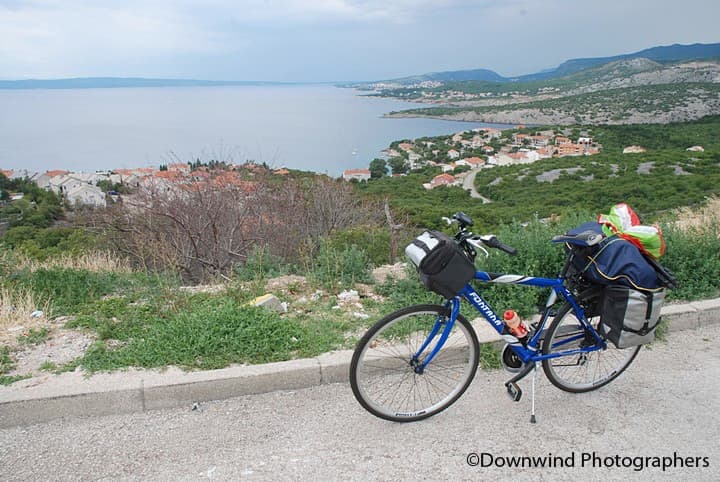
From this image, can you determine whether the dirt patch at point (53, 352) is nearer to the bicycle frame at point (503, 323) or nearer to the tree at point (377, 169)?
the bicycle frame at point (503, 323)

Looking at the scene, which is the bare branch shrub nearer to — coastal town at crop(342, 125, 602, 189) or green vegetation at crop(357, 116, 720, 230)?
green vegetation at crop(357, 116, 720, 230)

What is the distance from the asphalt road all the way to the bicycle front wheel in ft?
Result: 0.41

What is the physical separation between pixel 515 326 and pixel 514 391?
0.43 m

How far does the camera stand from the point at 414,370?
3.16 metres

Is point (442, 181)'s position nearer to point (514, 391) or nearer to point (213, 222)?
point (213, 222)

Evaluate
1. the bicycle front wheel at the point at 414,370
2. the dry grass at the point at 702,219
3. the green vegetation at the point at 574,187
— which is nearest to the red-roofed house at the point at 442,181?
the green vegetation at the point at 574,187

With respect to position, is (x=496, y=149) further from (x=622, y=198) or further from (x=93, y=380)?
(x=93, y=380)

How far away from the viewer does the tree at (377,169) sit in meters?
54.1

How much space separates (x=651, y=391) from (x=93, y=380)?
12.2 ft

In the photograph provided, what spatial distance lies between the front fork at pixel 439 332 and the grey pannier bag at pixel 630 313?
2.99ft

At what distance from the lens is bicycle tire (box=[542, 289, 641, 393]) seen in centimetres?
315

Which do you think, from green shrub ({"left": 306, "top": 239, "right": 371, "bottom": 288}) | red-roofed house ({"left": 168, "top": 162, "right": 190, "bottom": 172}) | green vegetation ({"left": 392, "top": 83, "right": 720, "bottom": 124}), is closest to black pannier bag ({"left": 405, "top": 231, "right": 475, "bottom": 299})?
green shrub ({"left": 306, "top": 239, "right": 371, "bottom": 288})

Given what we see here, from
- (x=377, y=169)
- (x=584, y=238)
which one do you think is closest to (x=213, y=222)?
(x=584, y=238)

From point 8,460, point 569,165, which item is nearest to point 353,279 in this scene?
point 8,460
